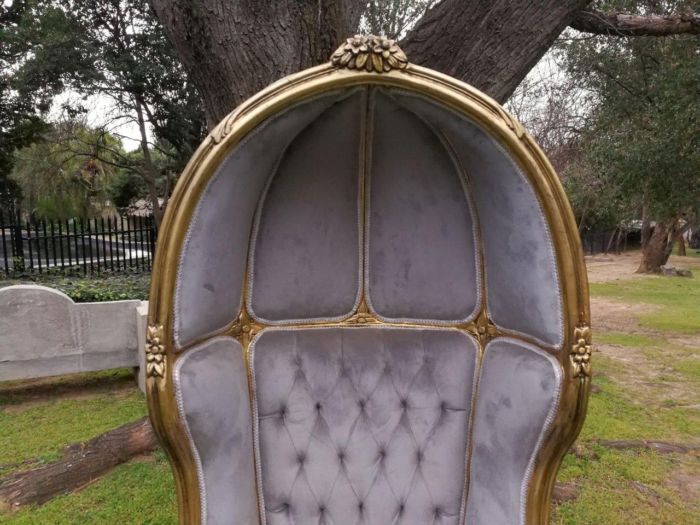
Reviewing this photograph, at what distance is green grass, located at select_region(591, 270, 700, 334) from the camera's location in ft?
27.0

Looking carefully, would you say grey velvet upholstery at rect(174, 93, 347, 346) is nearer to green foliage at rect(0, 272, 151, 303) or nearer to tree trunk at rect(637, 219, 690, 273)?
green foliage at rect(0, 272, 151, 303)

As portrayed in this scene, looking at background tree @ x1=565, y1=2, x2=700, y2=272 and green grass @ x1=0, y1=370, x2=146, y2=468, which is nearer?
green grass @ x1=0, y1=370, x2=146, y2=468

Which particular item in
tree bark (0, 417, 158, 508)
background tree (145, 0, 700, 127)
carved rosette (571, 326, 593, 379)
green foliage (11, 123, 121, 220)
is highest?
green foliage (11, 123, 121, 220)

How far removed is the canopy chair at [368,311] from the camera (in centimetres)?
143

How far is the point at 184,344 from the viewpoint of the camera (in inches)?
58.0

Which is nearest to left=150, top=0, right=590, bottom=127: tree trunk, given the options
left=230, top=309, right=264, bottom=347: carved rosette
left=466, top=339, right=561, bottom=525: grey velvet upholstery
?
left=230, top=309, right=264, bottom=347: carved rosette

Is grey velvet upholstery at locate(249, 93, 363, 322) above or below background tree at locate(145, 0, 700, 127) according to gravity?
below

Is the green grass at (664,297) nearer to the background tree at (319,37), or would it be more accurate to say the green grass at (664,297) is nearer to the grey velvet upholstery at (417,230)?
the background tree at (319,37)

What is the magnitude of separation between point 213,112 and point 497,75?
1397mm

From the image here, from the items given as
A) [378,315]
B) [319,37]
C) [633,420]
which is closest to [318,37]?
[319,37]

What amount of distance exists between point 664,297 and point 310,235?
37.7 feet

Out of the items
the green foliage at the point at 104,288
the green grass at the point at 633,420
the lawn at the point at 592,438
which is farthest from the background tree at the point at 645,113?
the green foliage at the point at 104,288

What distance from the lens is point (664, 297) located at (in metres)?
10.9

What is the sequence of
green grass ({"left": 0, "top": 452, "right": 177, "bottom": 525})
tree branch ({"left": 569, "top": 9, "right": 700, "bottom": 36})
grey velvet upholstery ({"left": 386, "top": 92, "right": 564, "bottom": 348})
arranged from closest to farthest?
grey velvet upholstery ({"left": 386, "top": 92, "right": 564, "bottom": 348}) → green grass ({"left": 0, "top": 452, "right": 177, "bottom": 525}) → tree branch ({"left": 569, "top": 9, "right": 700, "bottom": 36})
